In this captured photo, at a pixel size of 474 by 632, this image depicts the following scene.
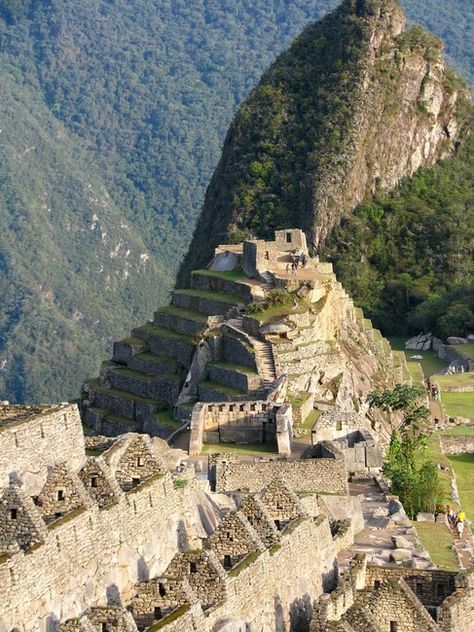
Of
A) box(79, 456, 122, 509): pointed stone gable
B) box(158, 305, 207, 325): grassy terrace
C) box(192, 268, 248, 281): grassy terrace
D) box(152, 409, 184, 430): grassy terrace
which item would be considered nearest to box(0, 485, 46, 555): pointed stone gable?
box(79, 456, 122, 509): pointed stone gable

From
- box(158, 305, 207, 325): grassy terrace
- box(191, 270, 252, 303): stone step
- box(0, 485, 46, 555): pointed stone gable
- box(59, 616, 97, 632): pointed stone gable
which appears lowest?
box(59, 616, 97, 632): pointed stone gable

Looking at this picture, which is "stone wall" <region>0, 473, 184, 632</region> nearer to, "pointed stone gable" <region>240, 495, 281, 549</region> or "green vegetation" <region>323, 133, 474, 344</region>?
"pointed stone gable" <region>240, 495, 281, 549</region>

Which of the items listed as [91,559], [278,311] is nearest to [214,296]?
[278,311]

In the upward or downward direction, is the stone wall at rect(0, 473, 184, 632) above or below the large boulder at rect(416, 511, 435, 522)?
below

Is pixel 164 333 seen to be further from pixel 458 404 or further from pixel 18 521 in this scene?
pixel 18 521

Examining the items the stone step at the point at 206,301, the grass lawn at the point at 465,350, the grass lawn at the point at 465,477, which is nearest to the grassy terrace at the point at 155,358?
the stone step at the point at 206,301
